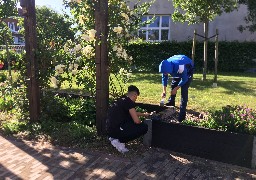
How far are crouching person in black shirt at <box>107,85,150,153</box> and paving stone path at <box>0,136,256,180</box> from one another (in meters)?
0.28

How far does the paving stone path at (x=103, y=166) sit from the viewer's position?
4324 mm

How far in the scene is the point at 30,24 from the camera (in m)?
6.28

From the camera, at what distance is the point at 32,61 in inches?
252

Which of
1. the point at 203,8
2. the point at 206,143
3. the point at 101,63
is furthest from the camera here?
the point at 203,8

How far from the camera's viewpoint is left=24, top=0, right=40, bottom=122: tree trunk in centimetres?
627

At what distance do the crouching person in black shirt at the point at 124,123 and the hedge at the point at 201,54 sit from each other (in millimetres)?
12826

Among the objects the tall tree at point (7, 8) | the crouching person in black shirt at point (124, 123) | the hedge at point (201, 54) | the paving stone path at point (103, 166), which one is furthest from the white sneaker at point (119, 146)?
the hedge at point (201, 54)

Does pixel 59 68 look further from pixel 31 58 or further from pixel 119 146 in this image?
pixel 119 146

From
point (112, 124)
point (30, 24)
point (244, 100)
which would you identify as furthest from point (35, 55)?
point (244, 100)

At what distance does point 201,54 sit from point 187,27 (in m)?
3.50

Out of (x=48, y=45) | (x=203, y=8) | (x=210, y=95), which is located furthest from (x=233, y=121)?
(x=203, y=8)

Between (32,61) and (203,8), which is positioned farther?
(203,8)

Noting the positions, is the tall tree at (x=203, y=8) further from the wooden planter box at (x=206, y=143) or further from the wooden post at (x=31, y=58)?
the wooden planter box at (x=206, y=143)

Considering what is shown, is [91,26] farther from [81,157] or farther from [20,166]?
[20,166]
